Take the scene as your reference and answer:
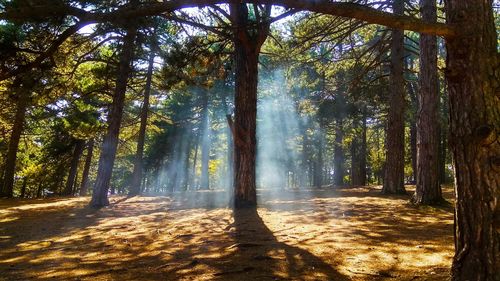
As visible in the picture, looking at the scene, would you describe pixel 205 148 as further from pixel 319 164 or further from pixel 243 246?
pixel 243 246

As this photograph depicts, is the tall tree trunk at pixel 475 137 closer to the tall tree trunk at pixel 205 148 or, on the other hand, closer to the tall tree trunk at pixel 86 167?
the tall tree trunk at pixel 205 148

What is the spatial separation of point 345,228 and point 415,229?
1.11m

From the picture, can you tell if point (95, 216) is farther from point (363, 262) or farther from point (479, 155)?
point (479, 155)

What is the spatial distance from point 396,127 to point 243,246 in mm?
8488

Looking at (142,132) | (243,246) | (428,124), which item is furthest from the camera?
(142,132)

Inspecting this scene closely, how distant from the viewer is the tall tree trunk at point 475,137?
2666 millimetres

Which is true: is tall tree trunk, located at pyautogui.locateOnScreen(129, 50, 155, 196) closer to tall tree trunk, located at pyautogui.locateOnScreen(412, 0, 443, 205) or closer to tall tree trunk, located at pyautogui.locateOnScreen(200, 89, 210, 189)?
tall tree trunk, located at pyautogui.locateOnScreen(200, 89, 210, 189)

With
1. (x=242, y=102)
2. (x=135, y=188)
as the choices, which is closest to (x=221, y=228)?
(x=242, y=102)

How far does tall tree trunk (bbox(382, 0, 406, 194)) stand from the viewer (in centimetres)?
1117

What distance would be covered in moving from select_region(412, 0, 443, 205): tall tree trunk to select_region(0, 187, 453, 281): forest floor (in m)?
0.52

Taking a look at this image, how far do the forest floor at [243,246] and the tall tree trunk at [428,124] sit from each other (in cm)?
52

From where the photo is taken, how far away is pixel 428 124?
8375mm

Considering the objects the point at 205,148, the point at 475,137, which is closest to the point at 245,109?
the point at 475,137

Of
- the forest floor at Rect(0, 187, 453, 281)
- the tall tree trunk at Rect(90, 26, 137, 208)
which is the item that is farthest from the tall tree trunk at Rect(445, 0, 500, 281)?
the tall tree trunk at Rect(90, 26, 137, 208)
